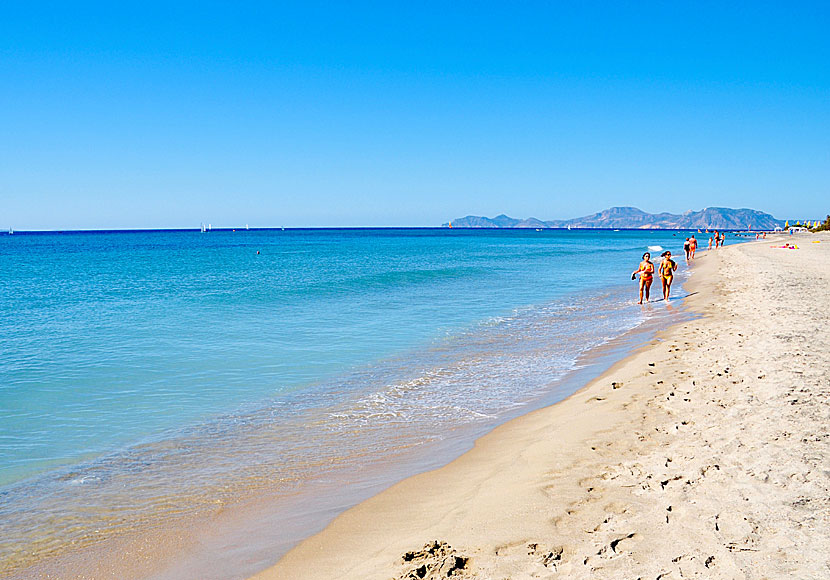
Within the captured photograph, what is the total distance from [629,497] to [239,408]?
253 inches

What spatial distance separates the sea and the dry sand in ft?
2.03

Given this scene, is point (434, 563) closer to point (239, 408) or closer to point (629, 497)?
point (629, 497)

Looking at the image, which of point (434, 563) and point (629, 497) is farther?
point (629, 497)

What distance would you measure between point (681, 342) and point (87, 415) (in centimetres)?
1119

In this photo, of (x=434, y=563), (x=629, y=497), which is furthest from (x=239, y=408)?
(x=629, y=497)

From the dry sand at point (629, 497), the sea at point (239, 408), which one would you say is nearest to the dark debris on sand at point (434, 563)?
the dry sand at point (629, 497)

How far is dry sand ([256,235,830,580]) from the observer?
3705 mm

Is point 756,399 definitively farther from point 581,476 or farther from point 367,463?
point 367,463

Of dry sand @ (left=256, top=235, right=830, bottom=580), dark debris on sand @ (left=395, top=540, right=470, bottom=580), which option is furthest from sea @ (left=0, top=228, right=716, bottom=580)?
dark debris on sand @ (left=395, top=540, right=470, bottom=580)

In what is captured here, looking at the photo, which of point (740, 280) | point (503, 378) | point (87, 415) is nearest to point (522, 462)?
point (503, 378)

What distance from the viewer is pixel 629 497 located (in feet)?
15.2

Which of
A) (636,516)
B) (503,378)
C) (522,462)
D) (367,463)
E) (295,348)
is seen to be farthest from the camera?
(295,348)

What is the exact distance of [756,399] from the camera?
277 inches

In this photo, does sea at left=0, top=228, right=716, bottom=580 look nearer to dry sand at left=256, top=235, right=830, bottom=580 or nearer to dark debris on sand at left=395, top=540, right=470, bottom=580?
dry sand at left=256, top=235, right=830, bottom=580
